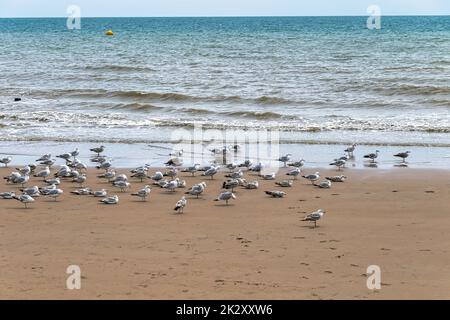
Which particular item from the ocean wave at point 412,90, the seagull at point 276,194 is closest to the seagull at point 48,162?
the seagull at point 276,194

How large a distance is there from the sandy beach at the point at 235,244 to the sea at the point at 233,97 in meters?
5.80

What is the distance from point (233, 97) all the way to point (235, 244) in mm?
23121

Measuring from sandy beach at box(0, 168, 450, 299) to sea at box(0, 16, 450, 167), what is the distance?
5.80 metres

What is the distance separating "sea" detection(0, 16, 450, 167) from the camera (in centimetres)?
2564

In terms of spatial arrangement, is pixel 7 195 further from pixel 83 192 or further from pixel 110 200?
pixel 110 200

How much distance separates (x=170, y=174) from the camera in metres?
18.2

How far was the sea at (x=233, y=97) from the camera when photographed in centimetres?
2564

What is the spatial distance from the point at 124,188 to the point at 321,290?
7.64 metres

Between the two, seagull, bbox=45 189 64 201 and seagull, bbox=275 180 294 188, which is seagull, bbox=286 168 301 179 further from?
seagull, bbox=45 189 64 201

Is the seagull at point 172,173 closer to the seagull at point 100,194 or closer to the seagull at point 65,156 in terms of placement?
the seagull at point 100,194

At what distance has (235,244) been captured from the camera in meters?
12.5

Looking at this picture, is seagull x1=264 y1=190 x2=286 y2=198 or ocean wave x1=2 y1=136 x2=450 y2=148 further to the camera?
ocean wave x1=2 y1=136 x2=450 y2=148

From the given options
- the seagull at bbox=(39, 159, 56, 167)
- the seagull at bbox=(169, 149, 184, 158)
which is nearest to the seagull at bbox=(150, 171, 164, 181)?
the seagull at bbox=(39, 159, 56, 167)

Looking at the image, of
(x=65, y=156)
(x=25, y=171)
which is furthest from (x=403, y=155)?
(x=25, y=171)
